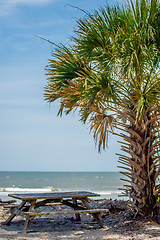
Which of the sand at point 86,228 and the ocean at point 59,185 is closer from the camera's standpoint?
the sand at point 86,228

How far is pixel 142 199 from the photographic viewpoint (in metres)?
5.87

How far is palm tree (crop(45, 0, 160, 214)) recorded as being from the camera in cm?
564

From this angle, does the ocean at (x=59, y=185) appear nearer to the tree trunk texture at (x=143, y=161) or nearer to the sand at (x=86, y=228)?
the sand at (x=86, y=228)

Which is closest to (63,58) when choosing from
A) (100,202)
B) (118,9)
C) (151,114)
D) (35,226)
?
(118,9)

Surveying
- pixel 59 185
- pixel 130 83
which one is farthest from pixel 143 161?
pixel 59 185

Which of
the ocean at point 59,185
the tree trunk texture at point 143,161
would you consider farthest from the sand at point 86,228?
the ocean at point 59,185

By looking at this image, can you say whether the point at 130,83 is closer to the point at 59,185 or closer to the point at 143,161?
the point at 143,161

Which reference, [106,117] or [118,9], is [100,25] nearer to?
[118,9]

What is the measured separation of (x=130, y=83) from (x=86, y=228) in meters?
3.01

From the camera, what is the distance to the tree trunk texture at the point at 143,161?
19.2 ft

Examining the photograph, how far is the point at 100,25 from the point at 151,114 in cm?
214

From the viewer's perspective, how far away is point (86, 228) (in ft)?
→ 19.5

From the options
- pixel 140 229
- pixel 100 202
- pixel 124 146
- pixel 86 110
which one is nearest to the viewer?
pixel 140 229

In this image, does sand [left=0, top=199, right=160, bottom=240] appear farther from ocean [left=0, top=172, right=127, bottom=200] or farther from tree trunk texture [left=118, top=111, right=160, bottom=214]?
ocean [left=0, top=172, right=127, bottom=200]
